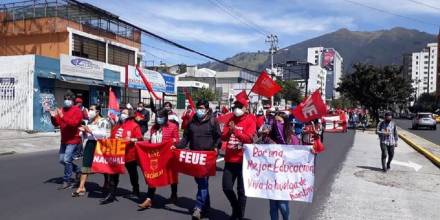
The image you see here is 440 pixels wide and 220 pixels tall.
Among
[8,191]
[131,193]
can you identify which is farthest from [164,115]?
[8,191]

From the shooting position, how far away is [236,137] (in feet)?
22.2

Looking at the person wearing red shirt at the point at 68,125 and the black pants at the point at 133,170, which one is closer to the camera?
the black pants at the point at 133,170

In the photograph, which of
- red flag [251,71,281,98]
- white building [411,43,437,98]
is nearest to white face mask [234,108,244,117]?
red flag [251,71,281,98]

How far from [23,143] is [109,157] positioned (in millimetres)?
12260

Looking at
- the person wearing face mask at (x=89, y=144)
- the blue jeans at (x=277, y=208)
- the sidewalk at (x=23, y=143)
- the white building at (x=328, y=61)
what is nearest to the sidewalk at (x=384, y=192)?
the blue jeans at (x=277, y=208)

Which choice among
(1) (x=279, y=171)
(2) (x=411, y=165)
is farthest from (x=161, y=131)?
(2) (x=411, y=165)

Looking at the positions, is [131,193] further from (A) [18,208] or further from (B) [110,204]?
(A) [18,208]

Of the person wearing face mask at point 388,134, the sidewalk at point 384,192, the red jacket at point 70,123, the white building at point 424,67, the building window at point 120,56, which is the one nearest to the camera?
the sidewalk at point 384,192

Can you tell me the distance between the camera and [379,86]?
45.3 meters

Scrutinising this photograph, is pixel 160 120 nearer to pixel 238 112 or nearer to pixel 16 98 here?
pixel 238 112

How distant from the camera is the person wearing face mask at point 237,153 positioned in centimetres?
673

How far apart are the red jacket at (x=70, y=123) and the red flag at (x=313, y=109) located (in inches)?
160

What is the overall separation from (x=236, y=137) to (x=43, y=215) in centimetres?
305

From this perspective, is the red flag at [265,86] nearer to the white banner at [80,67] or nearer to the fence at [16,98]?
the fence at [16,98]
